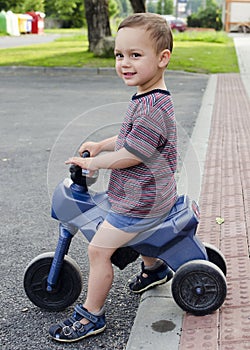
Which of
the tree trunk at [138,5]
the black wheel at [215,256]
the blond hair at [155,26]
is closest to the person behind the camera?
the blond hair at [155,26]

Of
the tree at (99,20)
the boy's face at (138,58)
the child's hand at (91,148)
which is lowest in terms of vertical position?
the tree at (99,20)

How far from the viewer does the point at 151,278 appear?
10.6 ft

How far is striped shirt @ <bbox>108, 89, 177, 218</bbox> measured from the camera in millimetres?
2686

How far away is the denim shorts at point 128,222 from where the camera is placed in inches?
109

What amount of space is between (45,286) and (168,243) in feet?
2.06

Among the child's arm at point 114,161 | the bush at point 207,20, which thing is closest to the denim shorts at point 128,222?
the child's arm at point 114,161

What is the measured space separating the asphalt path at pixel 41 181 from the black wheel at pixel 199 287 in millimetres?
271

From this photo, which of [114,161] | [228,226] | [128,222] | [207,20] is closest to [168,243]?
[128,222]

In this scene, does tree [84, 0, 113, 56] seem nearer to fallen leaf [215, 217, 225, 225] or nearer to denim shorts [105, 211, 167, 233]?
fallen leaf [215, 217, 225, 225]

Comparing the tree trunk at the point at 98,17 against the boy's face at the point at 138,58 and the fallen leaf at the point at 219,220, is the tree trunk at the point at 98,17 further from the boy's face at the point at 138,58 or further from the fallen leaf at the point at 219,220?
the boy's face at the point at 138,58

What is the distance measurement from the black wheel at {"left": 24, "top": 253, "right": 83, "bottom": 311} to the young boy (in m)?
0.19

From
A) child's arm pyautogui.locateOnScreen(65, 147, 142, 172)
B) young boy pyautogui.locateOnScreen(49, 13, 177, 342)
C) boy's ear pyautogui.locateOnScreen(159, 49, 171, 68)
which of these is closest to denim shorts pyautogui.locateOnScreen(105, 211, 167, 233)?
young boy pyautogui.locateOnScreen(49, 13, 177, 342)

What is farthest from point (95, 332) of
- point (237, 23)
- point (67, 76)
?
→ point (237, 23)

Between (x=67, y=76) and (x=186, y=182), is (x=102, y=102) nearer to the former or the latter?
(x=67, y=76)
